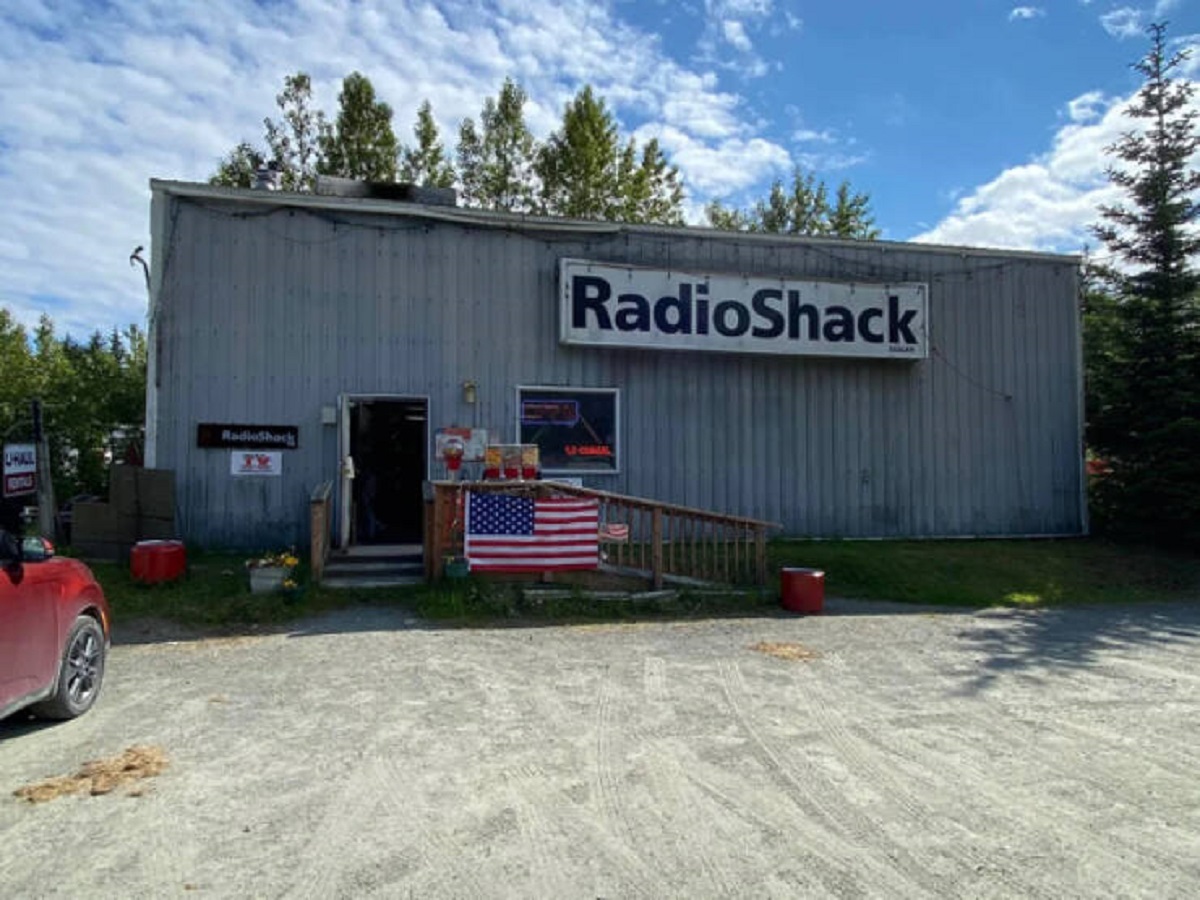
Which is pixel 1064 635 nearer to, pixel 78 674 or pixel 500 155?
pixel 78 674

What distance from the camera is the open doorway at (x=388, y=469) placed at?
12.1 metres

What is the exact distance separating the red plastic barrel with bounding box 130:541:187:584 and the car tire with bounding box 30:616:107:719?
4.00 m

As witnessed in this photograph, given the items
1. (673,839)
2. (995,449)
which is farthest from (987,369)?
(673,839)

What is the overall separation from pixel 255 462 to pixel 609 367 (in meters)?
5.53

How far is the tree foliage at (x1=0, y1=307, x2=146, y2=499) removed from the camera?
16.5m

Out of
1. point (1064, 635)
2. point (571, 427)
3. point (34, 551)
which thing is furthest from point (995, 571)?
point (34, 551)

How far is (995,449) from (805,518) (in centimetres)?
403

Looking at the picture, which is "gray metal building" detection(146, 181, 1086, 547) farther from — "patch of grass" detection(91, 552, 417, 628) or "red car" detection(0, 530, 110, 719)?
"red car" detection(0, 530, 110, 719)

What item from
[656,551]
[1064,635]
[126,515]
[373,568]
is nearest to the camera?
[1064,635]

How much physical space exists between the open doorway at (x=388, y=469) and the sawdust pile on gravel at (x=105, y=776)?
7.44 meters

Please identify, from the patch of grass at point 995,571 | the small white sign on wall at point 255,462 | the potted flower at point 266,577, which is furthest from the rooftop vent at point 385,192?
the patch of grass at point 995,571

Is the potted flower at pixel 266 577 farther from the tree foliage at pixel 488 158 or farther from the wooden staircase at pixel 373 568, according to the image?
the tree foliage at pixel 488 158

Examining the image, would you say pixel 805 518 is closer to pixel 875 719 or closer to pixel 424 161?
pixel 875 719

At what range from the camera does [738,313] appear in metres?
12.6
